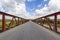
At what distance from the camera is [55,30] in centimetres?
736

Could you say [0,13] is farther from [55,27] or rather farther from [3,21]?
[55,27]

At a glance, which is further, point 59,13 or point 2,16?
point 2,16

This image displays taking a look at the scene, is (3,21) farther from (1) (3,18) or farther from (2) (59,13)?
(2) (59,13)

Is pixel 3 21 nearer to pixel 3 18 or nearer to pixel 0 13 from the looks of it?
pixel 3 18

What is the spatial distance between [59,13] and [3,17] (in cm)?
300

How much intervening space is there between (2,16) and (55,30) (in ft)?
10.2

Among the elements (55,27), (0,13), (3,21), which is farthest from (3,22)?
(55,27)

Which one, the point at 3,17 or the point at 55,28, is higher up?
the point at 3,17

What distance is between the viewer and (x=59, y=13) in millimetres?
6305

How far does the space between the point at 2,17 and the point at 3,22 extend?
33cm

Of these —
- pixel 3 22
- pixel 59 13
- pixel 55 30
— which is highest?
pixel 59 13

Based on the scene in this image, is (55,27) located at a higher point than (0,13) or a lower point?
lower

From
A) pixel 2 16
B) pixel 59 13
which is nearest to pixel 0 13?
pixel 2 16

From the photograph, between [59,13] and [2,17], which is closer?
[59,13]
